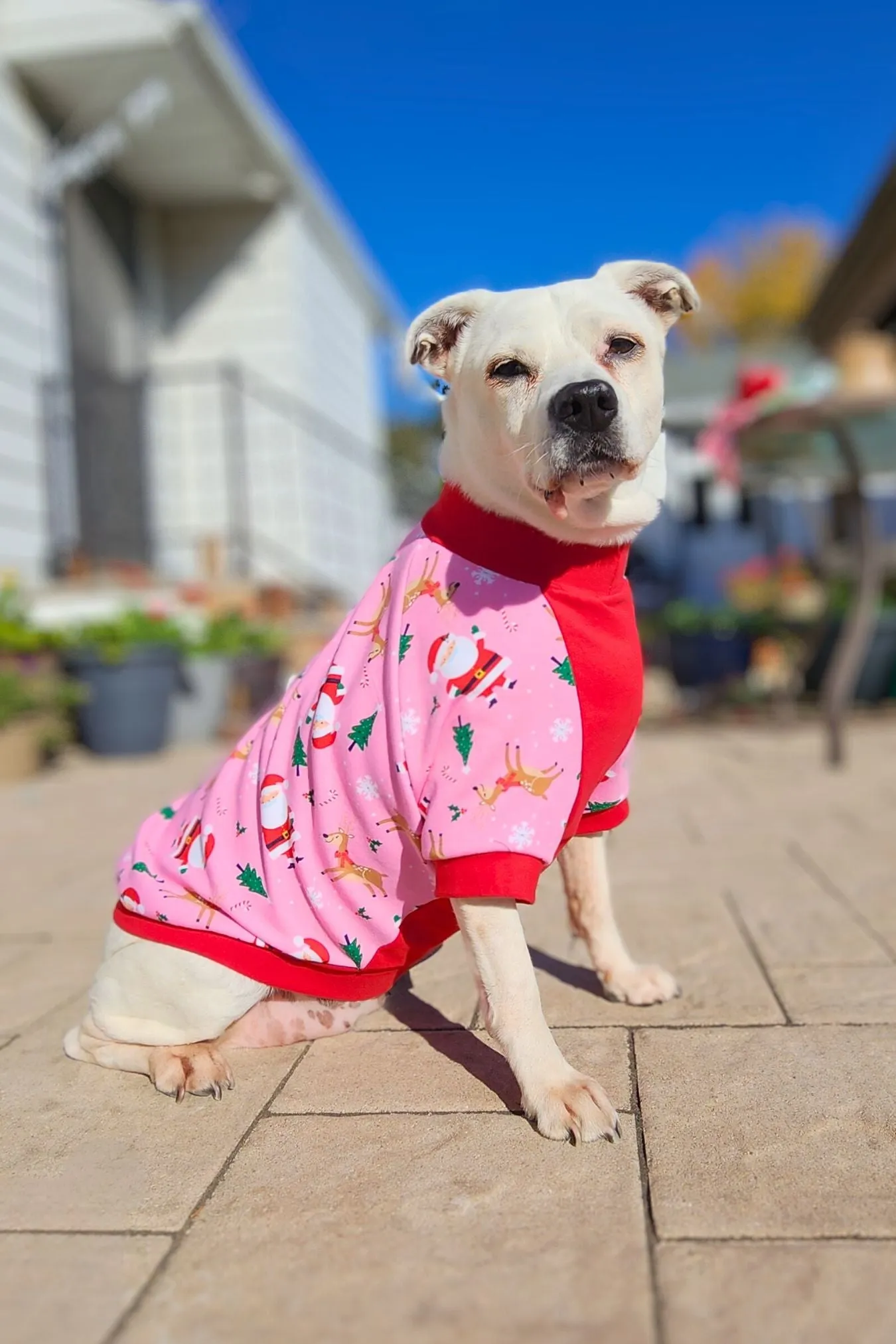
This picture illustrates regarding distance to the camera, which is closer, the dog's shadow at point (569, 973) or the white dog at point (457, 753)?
the white dog at point (457, 753)

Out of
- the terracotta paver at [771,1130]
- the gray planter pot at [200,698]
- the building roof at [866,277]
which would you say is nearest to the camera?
the terracotta paver at [771,1130]

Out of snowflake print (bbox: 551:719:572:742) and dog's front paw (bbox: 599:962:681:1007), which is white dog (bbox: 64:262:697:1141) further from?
dog's front paw (bbox: 599:962:681:1007)

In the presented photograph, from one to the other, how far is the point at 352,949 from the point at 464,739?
1.57 feet

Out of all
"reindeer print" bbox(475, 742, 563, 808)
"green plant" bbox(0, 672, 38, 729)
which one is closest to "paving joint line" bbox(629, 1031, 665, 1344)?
"reindeer print" bbox(475, 742, 563, 808)

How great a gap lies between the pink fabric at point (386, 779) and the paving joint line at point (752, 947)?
1.85 feet

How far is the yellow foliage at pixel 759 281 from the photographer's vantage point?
103ft

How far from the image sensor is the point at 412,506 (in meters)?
26.7

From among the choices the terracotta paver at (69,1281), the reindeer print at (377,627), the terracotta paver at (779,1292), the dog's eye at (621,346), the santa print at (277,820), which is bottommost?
the terracotta paver at (69,1281)

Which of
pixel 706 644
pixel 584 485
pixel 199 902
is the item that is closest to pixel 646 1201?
pixel 199 902

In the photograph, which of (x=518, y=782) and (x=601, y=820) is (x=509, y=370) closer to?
(x=518, y=782)

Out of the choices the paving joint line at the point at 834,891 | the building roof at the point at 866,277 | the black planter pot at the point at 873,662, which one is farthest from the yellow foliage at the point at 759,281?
the paving joint line at the point at 834,891

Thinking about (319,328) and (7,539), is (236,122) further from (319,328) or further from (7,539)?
(7,539)

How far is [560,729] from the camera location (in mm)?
1702

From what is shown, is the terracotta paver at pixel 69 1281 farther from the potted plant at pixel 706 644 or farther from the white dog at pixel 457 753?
the potted plant at pixel 706 644
